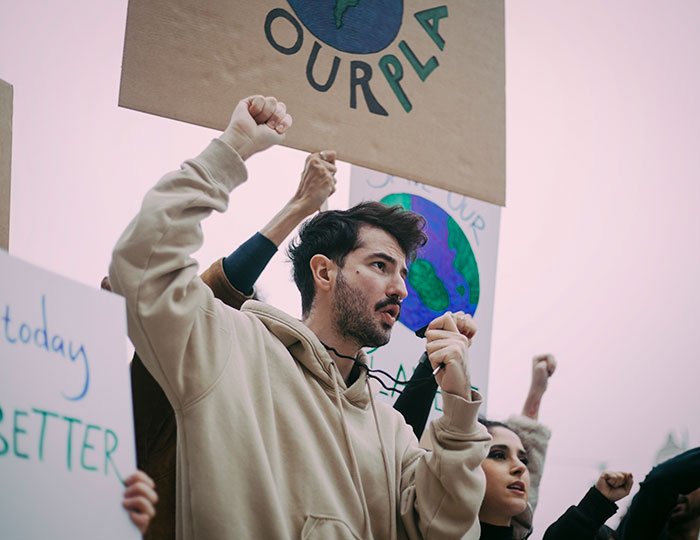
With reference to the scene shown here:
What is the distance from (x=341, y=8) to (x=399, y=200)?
46cm

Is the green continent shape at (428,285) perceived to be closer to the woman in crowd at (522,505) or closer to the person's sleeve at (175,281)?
the woman in crowd at (522,505)

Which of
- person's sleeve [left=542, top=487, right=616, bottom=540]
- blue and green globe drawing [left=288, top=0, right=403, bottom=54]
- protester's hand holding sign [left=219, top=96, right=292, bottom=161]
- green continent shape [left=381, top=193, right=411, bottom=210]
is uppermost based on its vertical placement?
blue and green globe drawing [left=288, top=0, right=403, bottom=54]

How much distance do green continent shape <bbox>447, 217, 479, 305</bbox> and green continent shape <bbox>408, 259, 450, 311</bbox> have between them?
0.08 meters

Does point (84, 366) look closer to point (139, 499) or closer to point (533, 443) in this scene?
point (139, 499)

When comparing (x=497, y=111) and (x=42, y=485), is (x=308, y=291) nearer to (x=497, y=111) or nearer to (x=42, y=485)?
(x=497, y=111)

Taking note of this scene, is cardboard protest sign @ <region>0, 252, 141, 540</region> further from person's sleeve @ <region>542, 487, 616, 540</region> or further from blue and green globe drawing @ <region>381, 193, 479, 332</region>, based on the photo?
blue and green globe drawing @ <region>381, 193, 479, 332</region>

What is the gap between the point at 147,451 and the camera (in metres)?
1.11

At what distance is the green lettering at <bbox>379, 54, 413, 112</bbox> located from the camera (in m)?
1.69

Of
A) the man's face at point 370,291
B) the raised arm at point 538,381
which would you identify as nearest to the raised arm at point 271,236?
the man's face at point 370,291

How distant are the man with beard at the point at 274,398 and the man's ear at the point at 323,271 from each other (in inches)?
1.8

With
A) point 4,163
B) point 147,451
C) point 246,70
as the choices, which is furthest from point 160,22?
point 147,451

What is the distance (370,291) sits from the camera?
4.42 feet

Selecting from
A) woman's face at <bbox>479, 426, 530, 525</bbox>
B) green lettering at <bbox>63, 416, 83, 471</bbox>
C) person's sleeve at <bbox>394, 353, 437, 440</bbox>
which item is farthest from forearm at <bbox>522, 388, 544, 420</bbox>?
green lettering at <bbox>63, 416, 83, 471</bbox>

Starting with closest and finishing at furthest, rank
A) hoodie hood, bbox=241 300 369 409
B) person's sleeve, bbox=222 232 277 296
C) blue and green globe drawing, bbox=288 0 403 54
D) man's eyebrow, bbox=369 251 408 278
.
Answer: hoodie hood, bbox=241 300 369 409 → person's sleeve, bbox=222 232 277 296 → man's eyebrow, bbox=369 251 408 278 → blue and green globe drawing, bbox=288 0 403 54
